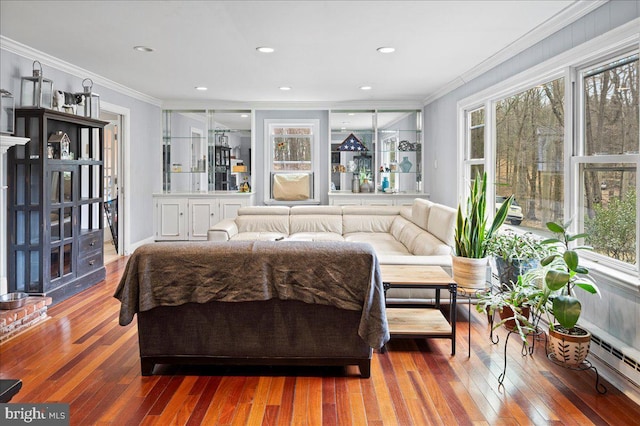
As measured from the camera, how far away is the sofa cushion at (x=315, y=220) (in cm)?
606

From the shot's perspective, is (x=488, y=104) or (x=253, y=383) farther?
(x=488, y=104)

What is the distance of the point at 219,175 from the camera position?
25.3ft

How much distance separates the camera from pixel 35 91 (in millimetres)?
4203

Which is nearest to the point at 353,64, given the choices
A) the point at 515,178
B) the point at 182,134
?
the point at 515,178

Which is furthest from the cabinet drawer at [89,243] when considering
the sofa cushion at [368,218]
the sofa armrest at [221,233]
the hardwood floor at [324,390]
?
the sofa cushion at [368,218]

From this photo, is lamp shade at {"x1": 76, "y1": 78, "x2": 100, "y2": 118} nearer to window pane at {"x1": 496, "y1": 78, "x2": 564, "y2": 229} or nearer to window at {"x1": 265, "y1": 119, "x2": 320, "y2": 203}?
window at {"x1": 265, "y1": 119, "x2": 320, "y2": 203}

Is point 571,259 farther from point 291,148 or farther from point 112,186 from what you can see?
point 112,186

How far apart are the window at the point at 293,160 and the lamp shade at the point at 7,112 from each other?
14.2ft

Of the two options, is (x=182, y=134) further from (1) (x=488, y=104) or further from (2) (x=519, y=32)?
(2) (x=519, y=32)

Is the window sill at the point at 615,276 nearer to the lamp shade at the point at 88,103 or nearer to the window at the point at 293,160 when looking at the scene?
the lamp shade at the point at 88,103

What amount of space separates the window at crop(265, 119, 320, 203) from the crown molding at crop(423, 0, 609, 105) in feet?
9.69

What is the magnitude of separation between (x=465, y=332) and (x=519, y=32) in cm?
242

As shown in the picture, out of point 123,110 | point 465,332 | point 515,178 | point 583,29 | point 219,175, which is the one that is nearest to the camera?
point 583,29

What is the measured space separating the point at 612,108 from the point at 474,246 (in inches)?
49.1
